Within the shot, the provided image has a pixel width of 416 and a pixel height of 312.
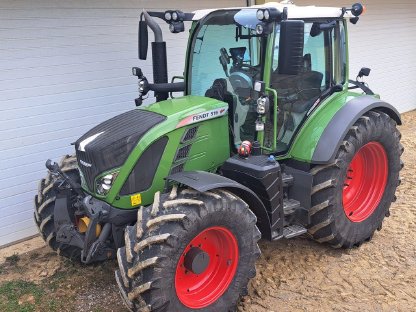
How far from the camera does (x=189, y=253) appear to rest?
3.00m

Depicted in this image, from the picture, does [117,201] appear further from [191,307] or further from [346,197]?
[346,197]

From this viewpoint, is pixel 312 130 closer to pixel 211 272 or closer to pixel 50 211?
pixel 211 272

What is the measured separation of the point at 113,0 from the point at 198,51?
6.14ft

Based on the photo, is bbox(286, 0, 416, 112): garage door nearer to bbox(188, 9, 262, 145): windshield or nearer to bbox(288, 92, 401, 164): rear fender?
bbox(288, 92, 401, 164): rear fender

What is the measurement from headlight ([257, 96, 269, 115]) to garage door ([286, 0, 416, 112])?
4.97 meters

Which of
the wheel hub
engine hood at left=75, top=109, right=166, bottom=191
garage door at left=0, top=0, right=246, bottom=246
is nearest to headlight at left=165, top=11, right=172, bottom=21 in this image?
engine hood at left=75, top=109, right=166, bottom=191

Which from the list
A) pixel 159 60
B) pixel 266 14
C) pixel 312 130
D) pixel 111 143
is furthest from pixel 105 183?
pixel 312 130

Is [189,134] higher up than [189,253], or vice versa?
[189,134]

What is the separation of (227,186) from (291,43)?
Answer: 1.04 m

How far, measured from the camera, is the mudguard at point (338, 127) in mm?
3586

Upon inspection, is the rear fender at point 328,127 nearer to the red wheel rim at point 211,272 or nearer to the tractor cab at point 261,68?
the tractor cab at point 261,68

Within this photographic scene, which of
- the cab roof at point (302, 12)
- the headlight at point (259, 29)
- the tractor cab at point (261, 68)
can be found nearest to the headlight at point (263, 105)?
the tractor cab at point (261, 68)

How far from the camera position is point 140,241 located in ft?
8.92

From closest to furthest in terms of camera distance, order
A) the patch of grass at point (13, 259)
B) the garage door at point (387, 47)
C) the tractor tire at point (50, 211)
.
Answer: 1. the tractor tire at point (50, 211)
2. the patch of grass at point (13, 259)
3. the garage door at point (387, 47)
